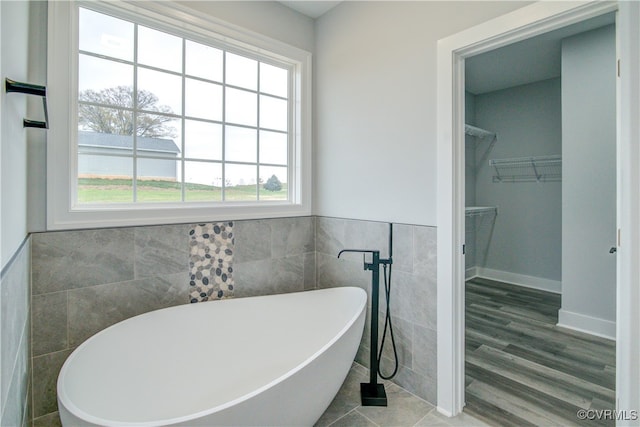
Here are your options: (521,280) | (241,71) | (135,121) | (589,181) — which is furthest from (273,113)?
(521,280)

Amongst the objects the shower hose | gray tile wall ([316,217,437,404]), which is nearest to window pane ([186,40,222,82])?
gray tile wall ([316,217,437,404])

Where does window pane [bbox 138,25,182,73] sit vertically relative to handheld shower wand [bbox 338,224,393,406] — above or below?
above

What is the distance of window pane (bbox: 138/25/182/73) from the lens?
200cm

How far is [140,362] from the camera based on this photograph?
1.63m

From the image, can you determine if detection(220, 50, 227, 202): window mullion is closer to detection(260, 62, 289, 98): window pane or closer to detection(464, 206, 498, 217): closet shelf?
detection(260, 62, 289, 98): window pane

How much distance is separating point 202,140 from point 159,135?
29 cm

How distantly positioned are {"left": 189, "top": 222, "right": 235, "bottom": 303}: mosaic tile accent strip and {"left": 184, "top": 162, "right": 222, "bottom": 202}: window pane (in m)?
0.24

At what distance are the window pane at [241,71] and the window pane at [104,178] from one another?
0.98 m

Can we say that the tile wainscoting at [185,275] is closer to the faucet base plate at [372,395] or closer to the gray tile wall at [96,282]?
the gray tile wall at [96,282]

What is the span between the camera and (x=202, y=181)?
2281 mm

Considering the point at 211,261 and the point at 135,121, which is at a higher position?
the point at 135,121

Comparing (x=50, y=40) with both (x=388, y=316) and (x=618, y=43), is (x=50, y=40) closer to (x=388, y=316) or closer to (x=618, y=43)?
(x=388, y=316)

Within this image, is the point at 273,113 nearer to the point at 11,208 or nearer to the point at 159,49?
the point at 159,49

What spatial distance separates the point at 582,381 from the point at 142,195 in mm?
3227
